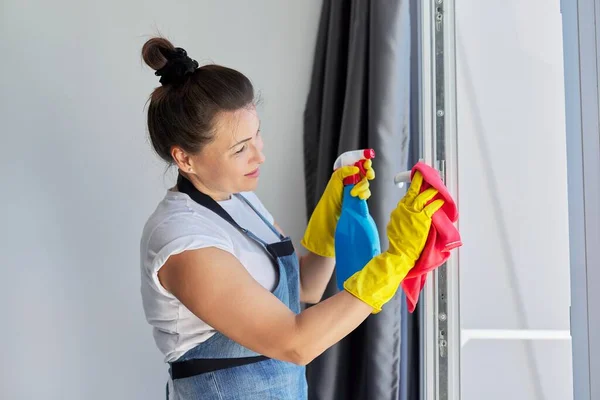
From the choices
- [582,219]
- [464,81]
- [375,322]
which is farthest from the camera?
[375,322]

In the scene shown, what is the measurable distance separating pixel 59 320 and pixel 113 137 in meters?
0.58

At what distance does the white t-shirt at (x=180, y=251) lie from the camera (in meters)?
1.18

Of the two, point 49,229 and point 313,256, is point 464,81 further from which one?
point 49,229

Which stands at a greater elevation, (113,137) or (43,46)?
(43,46)

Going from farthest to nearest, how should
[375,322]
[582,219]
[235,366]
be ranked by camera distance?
[375,322], [235,366], [582,219]

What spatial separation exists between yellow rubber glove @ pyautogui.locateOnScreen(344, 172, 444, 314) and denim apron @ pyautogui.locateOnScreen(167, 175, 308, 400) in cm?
28

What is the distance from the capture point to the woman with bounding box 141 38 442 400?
3.65ft

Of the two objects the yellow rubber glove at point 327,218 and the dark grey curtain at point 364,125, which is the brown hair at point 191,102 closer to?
the yellow rubber glove at point 327,218

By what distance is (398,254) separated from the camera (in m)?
1.13

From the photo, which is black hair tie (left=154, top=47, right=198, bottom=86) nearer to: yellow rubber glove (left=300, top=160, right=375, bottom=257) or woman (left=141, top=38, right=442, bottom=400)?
woman (left=141, top=38, right=442, bottom=400)

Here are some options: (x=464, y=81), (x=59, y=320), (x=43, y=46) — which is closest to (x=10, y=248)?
(x=59, y=320)

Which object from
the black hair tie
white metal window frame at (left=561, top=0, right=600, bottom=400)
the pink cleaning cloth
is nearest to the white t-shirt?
the black hair tie

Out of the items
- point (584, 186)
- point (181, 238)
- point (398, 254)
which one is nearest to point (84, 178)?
point (181, 238)

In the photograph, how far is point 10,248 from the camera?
1.90 meters
